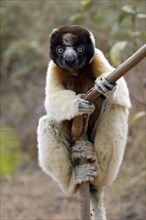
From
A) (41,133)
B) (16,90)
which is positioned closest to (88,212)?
(41,133)

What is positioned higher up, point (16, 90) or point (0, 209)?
point (16, 90)

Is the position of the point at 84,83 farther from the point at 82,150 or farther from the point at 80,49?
the point at 82,150

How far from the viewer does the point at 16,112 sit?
11.9 meters

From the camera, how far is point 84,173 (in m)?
4.22

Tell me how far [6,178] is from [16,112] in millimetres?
2019

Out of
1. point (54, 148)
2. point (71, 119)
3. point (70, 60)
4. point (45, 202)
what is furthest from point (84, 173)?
point (45, 202)

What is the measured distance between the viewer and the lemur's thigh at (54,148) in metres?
4.27

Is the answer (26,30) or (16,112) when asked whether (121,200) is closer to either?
(16,112)

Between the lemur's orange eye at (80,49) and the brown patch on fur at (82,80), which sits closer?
the lemur's orange eye at (80,49)

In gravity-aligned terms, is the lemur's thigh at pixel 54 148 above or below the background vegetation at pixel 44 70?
below

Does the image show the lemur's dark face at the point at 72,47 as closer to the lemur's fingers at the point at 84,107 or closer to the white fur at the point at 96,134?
the white fur at the point at 96,134

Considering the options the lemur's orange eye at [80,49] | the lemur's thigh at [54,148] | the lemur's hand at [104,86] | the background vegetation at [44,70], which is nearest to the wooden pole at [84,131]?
the lemur's hand at [104,86]

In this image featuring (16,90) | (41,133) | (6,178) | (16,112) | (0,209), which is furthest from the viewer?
(16,90)

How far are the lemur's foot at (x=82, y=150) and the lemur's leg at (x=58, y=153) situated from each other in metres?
0.10
